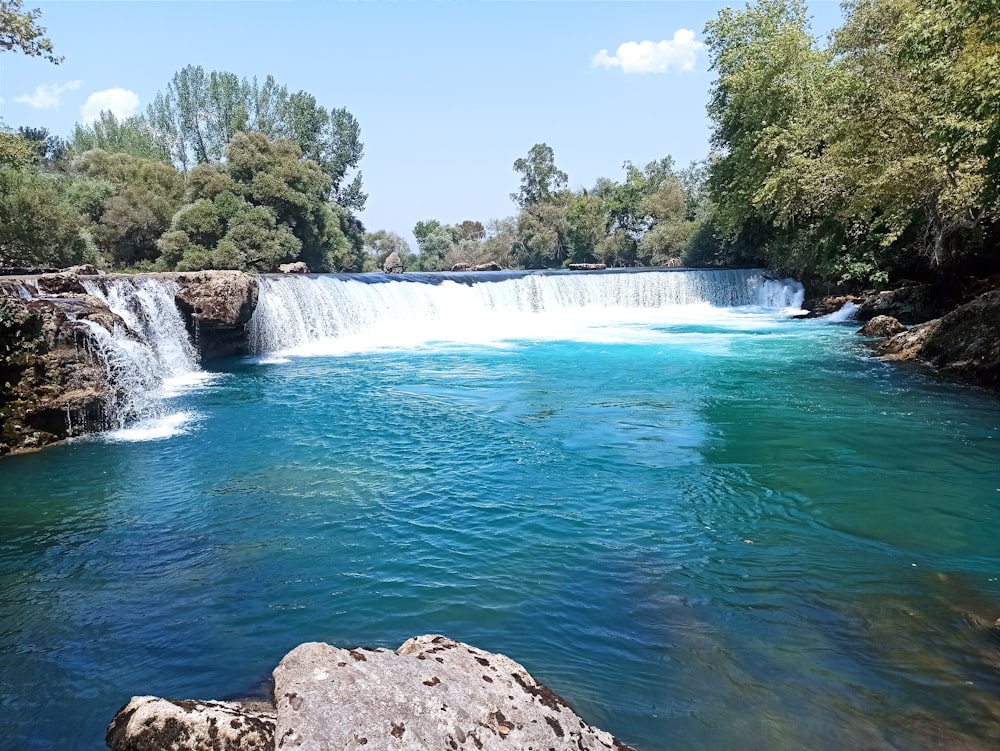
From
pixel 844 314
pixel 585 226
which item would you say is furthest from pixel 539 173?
pixel 844 314

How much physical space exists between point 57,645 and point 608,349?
49.1ft

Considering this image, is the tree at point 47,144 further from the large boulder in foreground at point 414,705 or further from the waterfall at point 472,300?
the large boulder in foreground at point 414,705

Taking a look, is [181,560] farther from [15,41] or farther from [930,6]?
[930,6]

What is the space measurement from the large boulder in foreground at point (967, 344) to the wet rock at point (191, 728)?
1276 centimetres

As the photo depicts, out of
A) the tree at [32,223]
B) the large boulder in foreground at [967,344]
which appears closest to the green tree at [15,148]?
the tree at [32,223]

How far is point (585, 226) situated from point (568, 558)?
5151 cm

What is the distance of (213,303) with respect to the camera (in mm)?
16078

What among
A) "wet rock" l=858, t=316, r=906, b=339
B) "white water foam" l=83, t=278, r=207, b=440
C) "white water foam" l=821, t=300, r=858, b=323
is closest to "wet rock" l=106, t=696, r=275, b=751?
"white water foam" l=83, t=278, r=207, b=440

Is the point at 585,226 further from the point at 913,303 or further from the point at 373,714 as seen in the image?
the point at 373,714

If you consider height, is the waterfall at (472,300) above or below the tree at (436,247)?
below

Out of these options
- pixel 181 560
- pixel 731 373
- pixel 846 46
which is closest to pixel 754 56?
pixel 846 46

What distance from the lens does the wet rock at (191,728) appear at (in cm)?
253

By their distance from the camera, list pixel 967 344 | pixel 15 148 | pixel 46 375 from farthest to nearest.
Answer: pixel 15 148, pixel 967 344, pixel 46 375

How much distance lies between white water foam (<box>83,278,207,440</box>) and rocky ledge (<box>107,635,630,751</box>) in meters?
8.22
